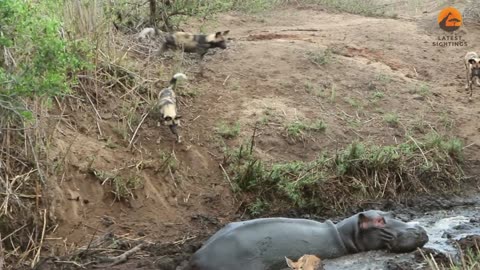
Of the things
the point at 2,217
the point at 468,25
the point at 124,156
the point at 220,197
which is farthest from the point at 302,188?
the point at 468,25

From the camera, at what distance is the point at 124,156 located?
845 cm

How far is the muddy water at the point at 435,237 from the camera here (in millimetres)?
6719

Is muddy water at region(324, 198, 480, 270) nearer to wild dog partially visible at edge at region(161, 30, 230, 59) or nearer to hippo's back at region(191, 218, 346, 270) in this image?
hippo's back at region(191, 218, 346, 270)

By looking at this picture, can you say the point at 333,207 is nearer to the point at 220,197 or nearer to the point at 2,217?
the point at 220,197

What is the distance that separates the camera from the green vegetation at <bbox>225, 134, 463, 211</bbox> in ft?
27.7

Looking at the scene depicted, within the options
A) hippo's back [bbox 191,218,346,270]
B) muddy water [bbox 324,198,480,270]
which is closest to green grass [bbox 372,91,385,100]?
muddy water [bbox 324,198,480,270]

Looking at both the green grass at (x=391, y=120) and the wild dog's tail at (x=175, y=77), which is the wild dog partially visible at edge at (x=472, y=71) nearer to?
the green grass at (x=391, y=120)

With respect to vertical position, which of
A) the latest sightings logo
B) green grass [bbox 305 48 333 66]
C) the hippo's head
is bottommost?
the hippo's head

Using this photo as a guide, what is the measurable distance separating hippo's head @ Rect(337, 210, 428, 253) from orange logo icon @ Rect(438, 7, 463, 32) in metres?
10.3

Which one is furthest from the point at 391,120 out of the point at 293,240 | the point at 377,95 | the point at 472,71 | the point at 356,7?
the point at 356,7

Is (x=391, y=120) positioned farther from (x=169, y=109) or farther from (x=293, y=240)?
(x=293, y=240)

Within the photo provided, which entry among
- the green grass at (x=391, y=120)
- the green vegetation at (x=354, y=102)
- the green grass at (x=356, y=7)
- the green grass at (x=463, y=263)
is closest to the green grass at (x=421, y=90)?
the green vegetation at (x=354, y=102)

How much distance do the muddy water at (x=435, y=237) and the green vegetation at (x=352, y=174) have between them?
577 mm

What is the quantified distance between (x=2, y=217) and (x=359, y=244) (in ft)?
11.0
